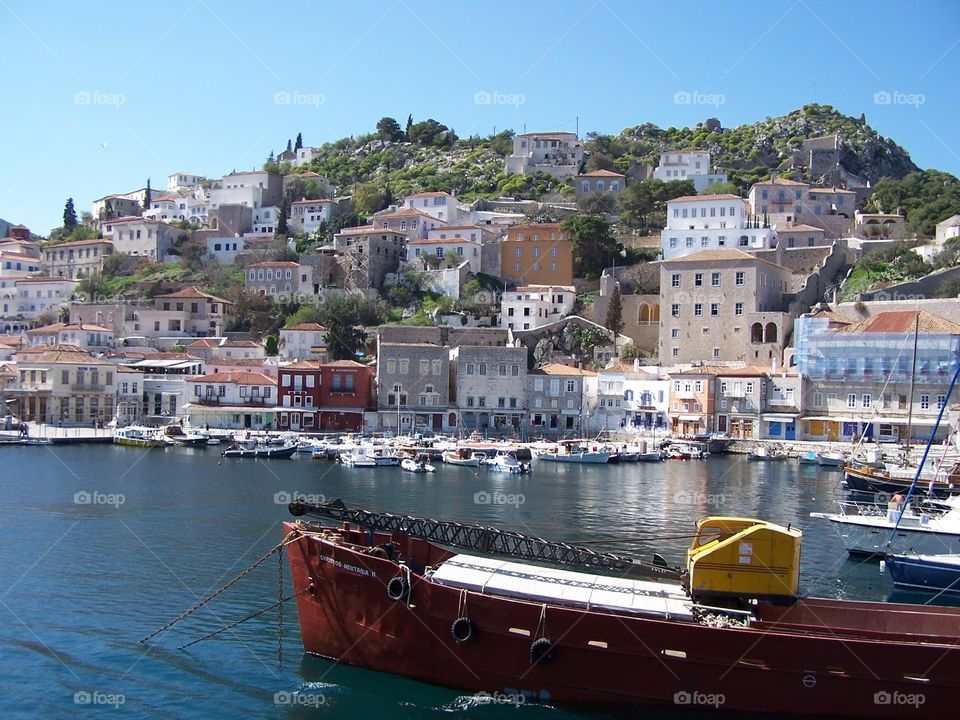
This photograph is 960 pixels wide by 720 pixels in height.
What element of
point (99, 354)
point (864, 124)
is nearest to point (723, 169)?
point (864, 124)

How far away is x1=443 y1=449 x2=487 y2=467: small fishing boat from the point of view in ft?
160

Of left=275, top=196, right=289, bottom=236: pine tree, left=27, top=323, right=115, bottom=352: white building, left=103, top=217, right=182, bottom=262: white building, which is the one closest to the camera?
left=27, top=323, right=115, bottom=352: white building

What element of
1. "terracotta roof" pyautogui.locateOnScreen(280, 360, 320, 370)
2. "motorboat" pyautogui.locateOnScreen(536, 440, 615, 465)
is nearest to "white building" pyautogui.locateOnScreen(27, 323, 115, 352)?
"terracotta roof" pyautogui.locateOnScreen(280, 360, 320, 370)

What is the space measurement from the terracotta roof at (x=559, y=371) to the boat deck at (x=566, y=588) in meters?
43.9

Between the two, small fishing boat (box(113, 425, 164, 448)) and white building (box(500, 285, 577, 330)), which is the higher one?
white building (box(500, 285, 577, 330))

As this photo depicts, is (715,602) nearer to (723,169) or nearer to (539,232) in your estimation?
(539,232)

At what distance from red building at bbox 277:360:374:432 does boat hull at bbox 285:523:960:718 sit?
4405 centimetres

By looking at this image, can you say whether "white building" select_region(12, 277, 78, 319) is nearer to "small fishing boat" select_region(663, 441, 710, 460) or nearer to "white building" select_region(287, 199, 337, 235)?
"white building" select_region(287, 199, 337, 235)

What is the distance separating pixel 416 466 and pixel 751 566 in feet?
104

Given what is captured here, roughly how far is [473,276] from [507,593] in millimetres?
57961

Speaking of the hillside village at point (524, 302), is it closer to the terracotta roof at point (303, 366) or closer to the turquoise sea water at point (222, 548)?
the terracotta roof at point (303, 366)

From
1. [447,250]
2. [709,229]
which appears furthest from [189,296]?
[709,229]

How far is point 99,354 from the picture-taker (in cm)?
6706

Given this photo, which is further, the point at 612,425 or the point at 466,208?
the point at 466,208
